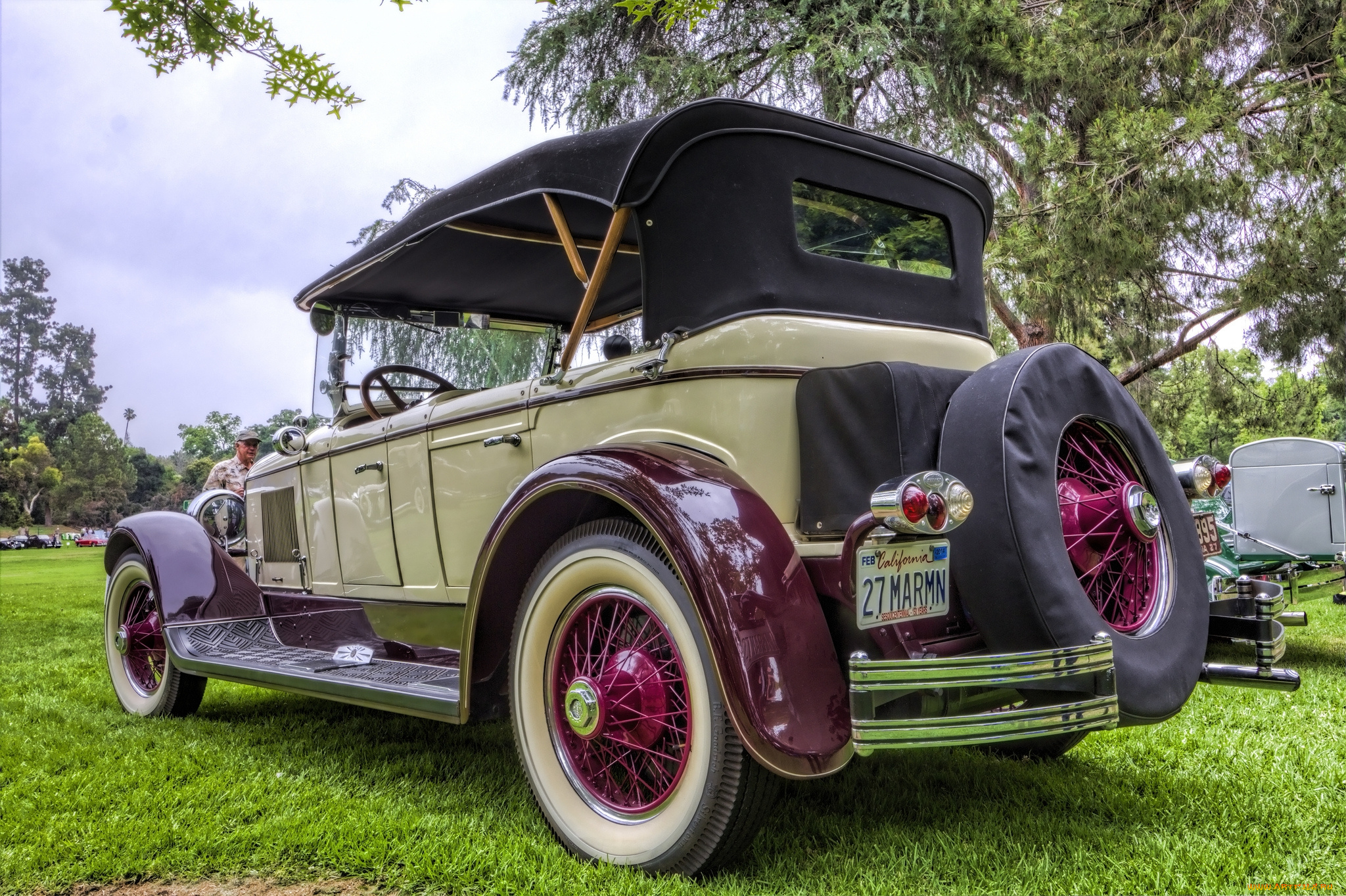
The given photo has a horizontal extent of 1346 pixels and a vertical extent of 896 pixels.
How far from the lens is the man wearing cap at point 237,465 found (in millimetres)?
7328

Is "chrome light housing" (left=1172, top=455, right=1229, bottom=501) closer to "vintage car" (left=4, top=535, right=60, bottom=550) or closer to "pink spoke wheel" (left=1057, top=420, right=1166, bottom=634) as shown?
"pink spoke wheel" (left=1057, top=420, right=1166, bottom=634)

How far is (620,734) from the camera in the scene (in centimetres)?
→ 245

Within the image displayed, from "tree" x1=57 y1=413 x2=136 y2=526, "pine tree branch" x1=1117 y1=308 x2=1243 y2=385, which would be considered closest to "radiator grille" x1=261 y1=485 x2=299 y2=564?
"pine tree branch" x1=1117 y1=308 x2=1243 y2=385

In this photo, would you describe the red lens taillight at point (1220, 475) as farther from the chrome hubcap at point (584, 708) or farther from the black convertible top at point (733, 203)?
the chrome hubcap at point (584, 708)

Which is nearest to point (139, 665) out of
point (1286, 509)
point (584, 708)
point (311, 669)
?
point (311, 669)

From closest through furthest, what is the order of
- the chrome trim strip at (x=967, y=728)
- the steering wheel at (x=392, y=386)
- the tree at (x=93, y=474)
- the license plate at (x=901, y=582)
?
the chrome trim strip at (x=967, y=728) → the license plate at (x=901, y=582) → the steering wheel at (x=392, y=386) → the tree at (x=93, y=474)

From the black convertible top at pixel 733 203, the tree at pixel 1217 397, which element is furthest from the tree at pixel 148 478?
the black convertible top at pixel 733 203

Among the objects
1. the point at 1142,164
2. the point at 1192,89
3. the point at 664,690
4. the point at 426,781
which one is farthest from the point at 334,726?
the point at 1192,89

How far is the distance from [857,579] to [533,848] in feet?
3.90

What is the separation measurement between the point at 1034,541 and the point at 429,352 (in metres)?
3.20

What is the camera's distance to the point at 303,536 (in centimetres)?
462

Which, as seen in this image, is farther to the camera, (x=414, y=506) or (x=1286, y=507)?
(x=1286, y=507)

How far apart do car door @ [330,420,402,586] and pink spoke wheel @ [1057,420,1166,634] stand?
2632 millimetres

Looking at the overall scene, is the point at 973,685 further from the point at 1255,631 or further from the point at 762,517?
the point at 1255,631
